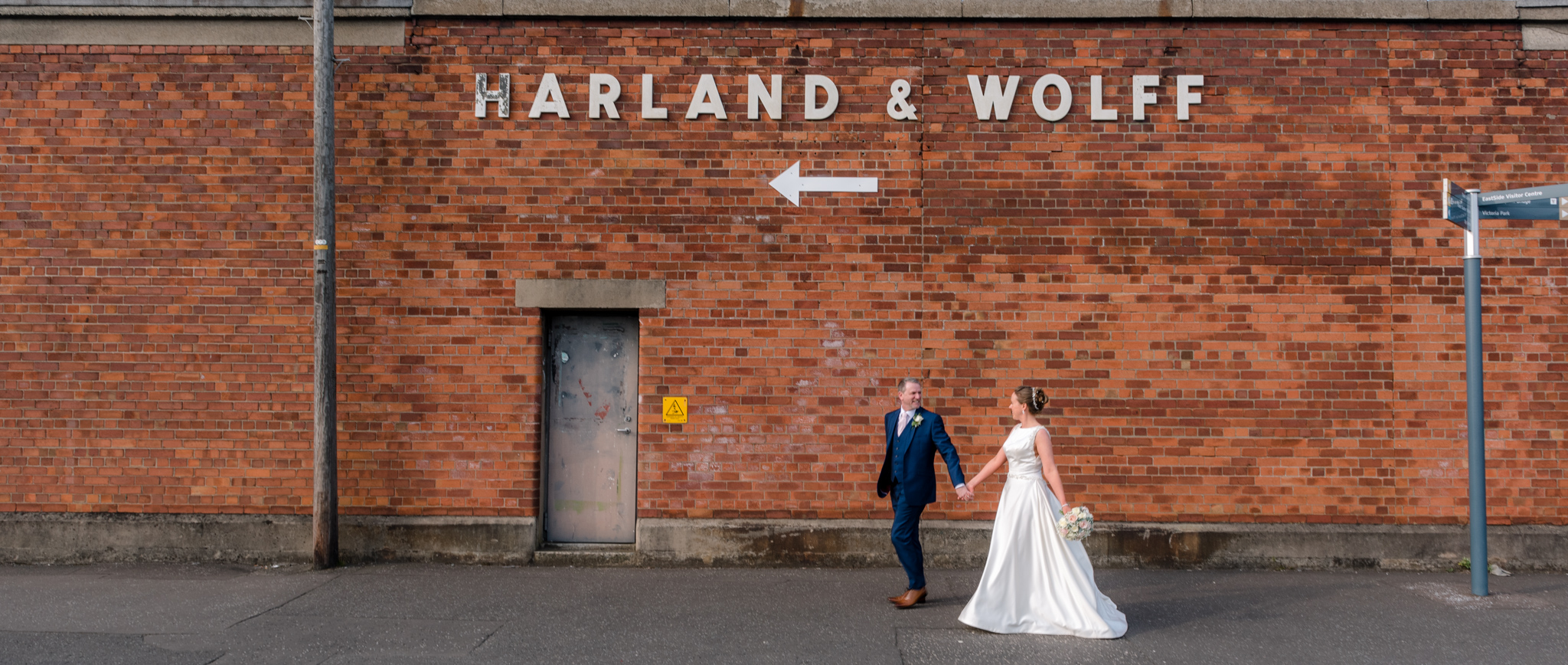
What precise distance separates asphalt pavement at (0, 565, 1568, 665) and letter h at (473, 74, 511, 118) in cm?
372

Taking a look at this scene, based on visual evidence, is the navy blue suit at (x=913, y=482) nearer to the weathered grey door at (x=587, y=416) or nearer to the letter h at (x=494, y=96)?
the weathered grey door at (x=587, y=416)

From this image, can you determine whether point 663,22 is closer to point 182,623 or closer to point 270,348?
point 270,348

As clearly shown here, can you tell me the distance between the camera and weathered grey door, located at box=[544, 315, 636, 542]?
301 inches

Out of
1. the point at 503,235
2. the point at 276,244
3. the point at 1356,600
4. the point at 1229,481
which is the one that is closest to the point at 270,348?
the point at 276,244

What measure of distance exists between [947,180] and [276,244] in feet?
18.3

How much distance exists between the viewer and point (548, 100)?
7.53 metres

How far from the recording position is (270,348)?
7453 millimetres

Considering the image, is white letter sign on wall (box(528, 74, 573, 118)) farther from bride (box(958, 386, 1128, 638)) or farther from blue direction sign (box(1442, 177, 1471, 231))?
blue direction sign (box(1442, 177, 1471, 231))

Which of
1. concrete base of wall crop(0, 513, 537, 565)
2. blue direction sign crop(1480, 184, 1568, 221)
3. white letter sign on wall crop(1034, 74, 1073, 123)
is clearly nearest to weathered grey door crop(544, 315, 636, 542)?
concrete base of wall crop(0, 513, 537, 565)

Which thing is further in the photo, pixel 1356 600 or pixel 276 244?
pixel 276 244

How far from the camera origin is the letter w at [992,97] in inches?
294

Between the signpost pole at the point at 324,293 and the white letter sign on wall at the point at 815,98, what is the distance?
3.77m

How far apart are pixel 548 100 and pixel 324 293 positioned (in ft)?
7.67

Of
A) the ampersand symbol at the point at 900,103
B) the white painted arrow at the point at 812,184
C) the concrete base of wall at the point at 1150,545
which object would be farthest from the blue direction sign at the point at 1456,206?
the white painted arrow at the point at 812,184
